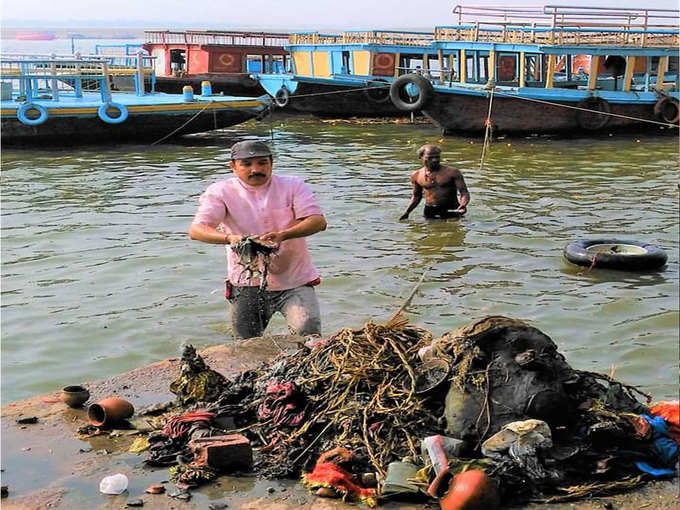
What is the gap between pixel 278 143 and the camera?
915 inches

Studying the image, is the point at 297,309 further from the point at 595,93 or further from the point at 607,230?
the point at 595,93

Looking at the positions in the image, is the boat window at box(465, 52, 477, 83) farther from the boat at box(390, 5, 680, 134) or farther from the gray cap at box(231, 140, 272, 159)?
the gray cap at box(231, 140, 272, 159)

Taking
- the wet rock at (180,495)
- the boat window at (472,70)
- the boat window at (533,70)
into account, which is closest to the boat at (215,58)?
the boat window at (472,70)

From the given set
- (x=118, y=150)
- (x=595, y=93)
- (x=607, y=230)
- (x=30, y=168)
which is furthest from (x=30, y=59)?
(x=607, y=230)

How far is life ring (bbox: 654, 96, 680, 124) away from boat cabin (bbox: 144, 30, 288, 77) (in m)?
16.0

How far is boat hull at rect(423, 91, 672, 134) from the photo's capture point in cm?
2262

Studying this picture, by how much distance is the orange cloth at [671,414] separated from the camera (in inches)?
170

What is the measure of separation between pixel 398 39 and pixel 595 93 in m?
8.54

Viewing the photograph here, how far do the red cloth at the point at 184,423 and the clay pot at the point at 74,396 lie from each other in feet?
2.89

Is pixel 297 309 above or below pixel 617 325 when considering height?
above

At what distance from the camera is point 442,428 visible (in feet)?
14.0

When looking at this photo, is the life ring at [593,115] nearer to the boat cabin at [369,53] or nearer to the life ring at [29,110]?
the boat cabin at [369,53]

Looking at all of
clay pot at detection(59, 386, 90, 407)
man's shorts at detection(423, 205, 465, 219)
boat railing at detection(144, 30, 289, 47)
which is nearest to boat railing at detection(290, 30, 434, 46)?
boat railing at detection(144, 30, 289, 47)

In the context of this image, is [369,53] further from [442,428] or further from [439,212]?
[442,428]
